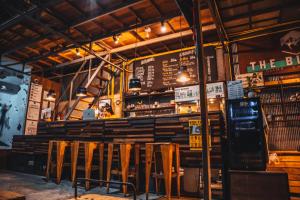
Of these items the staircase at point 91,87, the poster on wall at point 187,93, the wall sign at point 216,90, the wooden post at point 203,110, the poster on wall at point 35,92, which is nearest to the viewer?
the wooden post at point 203,110

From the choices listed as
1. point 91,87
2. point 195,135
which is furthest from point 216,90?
point 91,87

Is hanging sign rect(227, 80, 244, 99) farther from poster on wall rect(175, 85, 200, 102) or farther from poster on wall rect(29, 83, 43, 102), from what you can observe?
poster on wall rect(29, 83, 43, 102)

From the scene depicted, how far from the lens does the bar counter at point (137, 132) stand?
4.00 metres

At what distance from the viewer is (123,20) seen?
6.37 m

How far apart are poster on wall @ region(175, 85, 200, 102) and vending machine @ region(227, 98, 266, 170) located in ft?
10.5

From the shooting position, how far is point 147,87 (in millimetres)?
8023

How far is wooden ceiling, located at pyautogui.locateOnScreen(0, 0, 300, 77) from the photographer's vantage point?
5.51 m

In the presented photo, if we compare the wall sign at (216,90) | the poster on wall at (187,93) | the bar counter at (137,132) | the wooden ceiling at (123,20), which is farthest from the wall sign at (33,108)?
the wall sign at (216,90)

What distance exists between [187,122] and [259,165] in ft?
4.63

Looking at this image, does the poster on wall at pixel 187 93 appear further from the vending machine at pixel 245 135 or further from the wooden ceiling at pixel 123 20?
the vending machine at pixel 245 135

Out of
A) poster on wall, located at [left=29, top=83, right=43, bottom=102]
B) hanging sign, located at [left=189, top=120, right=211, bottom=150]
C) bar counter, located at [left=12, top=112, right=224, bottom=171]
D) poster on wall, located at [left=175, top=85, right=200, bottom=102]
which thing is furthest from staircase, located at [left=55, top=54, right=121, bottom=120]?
hanging sign, located at [left=189, top=120, right=211, bottom=150]

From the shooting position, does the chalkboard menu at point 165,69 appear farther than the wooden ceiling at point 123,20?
Yes

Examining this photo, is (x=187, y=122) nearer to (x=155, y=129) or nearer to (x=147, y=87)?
(x=155, y=129)

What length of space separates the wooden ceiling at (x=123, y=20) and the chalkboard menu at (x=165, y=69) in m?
0.48
